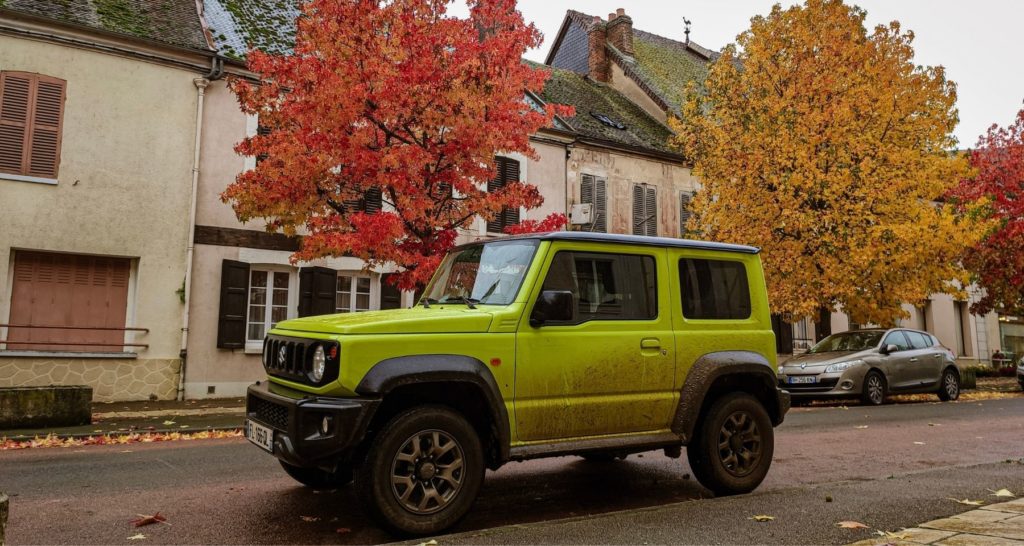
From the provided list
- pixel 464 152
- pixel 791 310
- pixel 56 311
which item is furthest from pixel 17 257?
pixel 791 310

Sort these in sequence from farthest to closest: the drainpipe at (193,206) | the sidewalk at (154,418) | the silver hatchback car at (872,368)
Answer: the drainpipe at (193,206) → the silver hatchback car at (872,368) → the sidewalk at (154,418)

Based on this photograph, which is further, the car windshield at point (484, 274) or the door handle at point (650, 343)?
the door handle at point (650, 343)

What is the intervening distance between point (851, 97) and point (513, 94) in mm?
8684

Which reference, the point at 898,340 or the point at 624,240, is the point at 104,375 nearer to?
the point at 624,240

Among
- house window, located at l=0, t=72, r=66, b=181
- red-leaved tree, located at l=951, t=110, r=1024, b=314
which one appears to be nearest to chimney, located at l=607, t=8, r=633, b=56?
red-leaved tree, located at l=951, t=110, r=1024, b=314

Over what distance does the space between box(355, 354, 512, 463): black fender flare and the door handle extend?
1.24 metres

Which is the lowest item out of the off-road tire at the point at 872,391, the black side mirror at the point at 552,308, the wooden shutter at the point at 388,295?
the off-road tire at the point at 872,391

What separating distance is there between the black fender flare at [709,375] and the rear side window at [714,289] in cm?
33

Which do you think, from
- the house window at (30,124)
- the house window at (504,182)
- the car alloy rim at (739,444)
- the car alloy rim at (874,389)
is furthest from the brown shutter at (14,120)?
the car alloy rim at (874,389)

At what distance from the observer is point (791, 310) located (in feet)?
53.1

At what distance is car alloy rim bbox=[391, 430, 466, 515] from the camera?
4.21m

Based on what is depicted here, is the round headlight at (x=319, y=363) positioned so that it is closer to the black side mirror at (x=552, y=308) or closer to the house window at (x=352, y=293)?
the black side mirror at (x=552, y=308)

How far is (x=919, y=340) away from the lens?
1555cm

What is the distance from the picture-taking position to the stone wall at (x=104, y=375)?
1288cm
